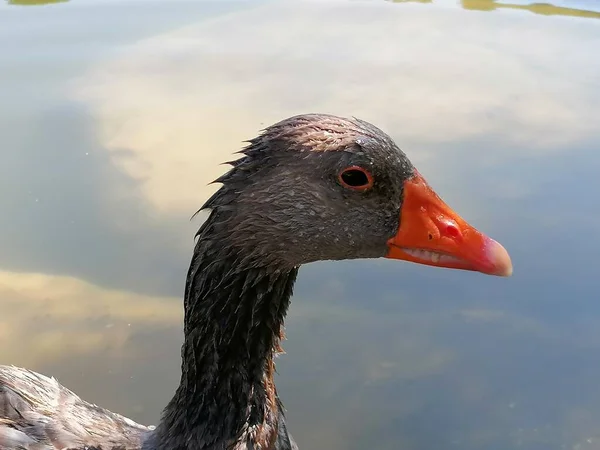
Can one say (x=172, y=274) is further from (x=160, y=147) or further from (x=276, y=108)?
(x=276, y=108)

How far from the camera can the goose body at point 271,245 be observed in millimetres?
2172

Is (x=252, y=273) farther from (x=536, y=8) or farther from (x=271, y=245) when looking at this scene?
(x=536, y=8)

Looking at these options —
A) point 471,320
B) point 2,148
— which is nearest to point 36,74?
point 2,148

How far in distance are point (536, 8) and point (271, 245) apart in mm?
7344

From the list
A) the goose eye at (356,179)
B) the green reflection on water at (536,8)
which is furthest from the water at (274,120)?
the goose eye at (356,179)

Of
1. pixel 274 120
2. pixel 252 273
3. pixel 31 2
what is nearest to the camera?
pixel 252 273

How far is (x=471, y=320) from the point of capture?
4.23 metres

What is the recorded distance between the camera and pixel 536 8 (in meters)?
8.34

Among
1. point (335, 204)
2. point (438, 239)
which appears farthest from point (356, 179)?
point (438, 239)

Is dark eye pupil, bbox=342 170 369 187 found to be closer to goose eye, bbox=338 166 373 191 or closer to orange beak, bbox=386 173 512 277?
goose eye, bbox=338 166 373 191

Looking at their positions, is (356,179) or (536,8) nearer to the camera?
(356,179)

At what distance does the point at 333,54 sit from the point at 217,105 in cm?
167

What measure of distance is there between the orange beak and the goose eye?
0.14m

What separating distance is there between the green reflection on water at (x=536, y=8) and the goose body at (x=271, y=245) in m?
6.78
